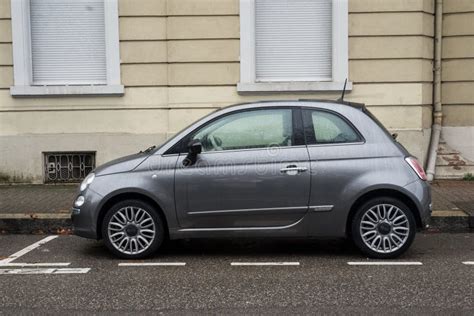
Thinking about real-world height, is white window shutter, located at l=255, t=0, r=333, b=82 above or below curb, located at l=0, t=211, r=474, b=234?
above

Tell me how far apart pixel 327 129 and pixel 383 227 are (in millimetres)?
1183

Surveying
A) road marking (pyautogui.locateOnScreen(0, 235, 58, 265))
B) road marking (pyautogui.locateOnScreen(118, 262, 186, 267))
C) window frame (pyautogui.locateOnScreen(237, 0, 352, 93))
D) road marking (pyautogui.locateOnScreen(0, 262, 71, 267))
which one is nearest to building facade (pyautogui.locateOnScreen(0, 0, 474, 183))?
window frame (pyautogui.locateOnScreen(237, 0, 352, 93))

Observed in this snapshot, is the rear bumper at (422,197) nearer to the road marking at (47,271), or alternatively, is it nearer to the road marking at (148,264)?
the road marking at (148,264)

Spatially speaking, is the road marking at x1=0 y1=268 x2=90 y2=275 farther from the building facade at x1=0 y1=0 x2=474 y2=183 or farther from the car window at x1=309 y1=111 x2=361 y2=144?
the building facade at x1=0 y1=0 x2=474 y2=183

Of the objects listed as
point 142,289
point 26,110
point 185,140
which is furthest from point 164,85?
point 142,289

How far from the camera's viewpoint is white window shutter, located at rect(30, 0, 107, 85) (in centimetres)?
1071

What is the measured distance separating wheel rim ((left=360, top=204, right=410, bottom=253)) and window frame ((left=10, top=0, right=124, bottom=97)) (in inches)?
232

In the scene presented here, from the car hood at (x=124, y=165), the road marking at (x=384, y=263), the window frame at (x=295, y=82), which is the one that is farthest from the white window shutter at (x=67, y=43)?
the road marking at (x=384, y=263)

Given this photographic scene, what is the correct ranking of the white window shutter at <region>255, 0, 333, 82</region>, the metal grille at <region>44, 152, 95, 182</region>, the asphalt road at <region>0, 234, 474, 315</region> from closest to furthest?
the asphalt road at <region>0, 234, 474, 315</region> < the white window shutter at <region>255, 0, 333, 82</region> < the metal grille at <region>44, 152, 95, 182</region>

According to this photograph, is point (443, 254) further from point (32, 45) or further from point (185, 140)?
point (32, 45)

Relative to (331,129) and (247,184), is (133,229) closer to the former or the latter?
(247,184)

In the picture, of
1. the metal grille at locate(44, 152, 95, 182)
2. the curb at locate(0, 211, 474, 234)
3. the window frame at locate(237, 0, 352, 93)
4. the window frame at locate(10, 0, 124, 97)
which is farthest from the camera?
the metal grille at locate(44, 152, 95, 182)

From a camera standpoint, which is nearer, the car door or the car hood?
the car door

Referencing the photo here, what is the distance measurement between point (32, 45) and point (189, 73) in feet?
9.75
